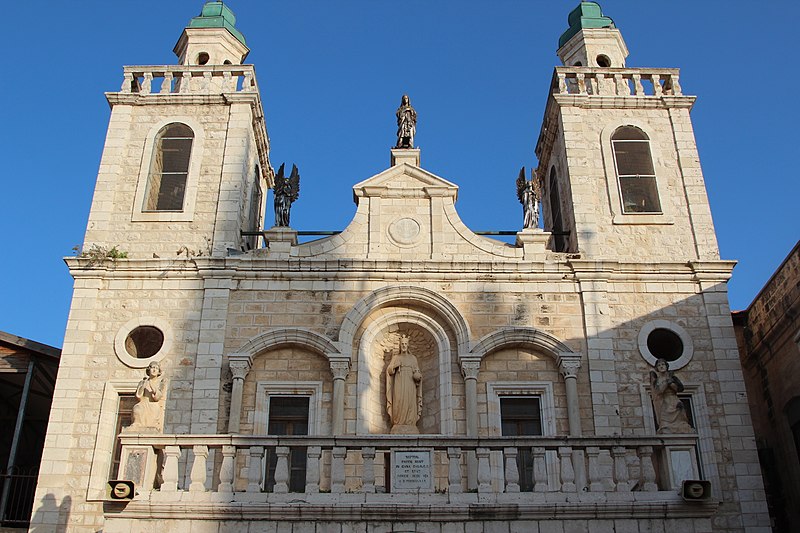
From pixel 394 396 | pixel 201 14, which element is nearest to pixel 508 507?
pixel 394 396

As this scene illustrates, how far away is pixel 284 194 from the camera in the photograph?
20.5m

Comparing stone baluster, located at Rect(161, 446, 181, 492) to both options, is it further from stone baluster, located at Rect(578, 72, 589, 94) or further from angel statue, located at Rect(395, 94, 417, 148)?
stone baluster, located at Rect(578, 72, 589, 94)

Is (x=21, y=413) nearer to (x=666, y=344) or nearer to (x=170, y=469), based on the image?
(x=170, y=469)

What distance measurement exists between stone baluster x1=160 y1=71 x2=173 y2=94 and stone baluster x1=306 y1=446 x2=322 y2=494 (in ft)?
36.6

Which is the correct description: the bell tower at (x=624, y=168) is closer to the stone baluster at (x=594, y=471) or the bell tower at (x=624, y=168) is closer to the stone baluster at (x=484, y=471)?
the stone baluster at (x=594, y=471)

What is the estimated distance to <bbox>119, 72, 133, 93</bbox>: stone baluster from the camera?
21859mm

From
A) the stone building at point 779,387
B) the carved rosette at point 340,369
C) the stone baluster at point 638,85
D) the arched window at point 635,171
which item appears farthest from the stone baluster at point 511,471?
the stone baluster at point 638,85

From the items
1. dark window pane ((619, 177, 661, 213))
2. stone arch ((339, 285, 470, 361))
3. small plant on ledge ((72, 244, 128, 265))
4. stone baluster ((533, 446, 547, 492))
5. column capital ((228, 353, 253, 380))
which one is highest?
dark window pane ((619, 177, 661, 213))

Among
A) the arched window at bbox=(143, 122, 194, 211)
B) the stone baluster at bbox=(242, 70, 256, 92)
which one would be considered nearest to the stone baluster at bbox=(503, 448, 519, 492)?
the arched window at bbox=(143, 122, 194, 211)

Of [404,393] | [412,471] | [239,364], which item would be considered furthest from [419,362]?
[412,471]

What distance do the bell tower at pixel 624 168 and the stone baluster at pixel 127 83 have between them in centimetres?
1036

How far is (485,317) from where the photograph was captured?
728 inches

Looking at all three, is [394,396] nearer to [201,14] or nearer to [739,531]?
[739,531]

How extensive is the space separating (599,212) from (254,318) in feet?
26.4
